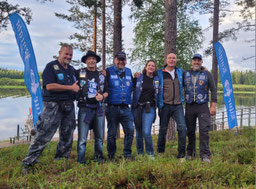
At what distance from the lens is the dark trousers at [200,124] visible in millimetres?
4645

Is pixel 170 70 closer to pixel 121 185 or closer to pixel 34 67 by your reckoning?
pixel 121 185

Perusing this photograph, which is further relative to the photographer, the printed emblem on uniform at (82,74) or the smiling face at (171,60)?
the smiling face at (171,60)

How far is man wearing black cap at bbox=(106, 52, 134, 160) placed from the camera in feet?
15.0

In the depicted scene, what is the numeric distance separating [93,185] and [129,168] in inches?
23.6

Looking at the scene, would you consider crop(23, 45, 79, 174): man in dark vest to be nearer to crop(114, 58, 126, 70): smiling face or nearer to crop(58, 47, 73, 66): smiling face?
crop(58, 47, 73, 66): smiling face

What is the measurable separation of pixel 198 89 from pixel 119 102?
5.77ft

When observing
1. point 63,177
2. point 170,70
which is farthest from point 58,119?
point 170,70

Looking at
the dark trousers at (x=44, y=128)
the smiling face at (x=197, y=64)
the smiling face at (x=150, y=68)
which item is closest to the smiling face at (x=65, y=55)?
the dark trousers at (x=44, y=128)

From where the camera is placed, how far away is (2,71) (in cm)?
11331

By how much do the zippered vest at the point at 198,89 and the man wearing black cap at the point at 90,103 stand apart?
6.08 ft

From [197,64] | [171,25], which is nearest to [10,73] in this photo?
[171,25]

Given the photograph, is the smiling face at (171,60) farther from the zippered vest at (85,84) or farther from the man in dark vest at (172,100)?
the zippered vest at (85,84)

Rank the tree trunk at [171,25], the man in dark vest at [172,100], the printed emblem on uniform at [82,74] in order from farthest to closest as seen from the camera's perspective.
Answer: the tree trunk at [171,25] → the man in dark vest at [172,100] → the printed emblem on uniform at [82,74]

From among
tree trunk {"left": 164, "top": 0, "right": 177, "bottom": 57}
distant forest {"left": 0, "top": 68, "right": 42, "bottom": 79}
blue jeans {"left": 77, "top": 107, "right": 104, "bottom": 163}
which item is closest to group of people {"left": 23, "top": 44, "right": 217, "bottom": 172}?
blue jeans {"left": 77, "top": 107, "right": 104, "bottom": 163}
